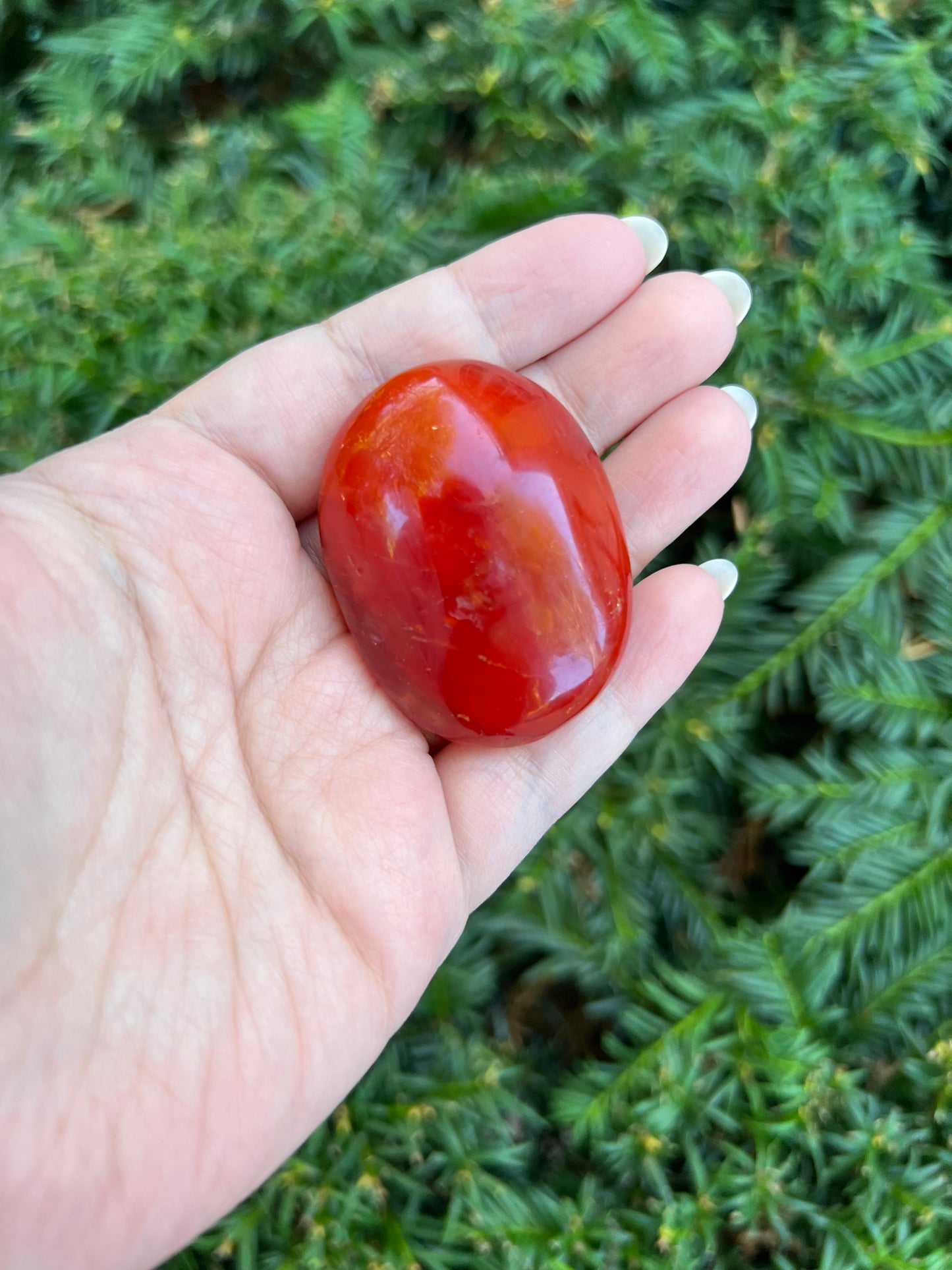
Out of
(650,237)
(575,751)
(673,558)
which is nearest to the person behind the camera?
(575,751)

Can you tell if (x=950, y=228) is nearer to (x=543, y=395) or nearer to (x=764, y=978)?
→ (x=543, y=395)

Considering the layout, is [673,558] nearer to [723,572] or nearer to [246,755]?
[723,572]

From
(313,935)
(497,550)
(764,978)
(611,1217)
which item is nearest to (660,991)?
(764,978)

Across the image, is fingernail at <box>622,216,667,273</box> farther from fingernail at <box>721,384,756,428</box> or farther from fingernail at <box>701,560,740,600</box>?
fingernail at <box>701,560,740,600</box>

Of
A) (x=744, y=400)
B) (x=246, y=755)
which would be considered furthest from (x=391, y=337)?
Answer: (x=246, y=755)

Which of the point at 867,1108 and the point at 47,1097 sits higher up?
the point at 47,1097

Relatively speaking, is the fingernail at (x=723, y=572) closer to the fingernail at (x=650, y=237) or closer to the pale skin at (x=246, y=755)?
the pale skin at (x=246, y=755)
